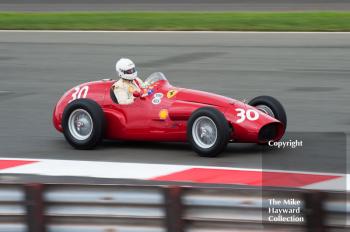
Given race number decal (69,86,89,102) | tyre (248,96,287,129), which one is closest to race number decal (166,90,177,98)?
tyre (248,96,287,129)

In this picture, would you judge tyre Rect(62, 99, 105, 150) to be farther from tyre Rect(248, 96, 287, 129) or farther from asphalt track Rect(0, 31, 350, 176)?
tyre Rect(248, 96, 287, 129)

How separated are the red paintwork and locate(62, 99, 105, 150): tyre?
7.8 inches

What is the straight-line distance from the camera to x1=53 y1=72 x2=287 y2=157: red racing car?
10.9 m

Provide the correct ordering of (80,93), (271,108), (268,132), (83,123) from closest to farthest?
(268,132), (271,108), (83,123), (80,93)

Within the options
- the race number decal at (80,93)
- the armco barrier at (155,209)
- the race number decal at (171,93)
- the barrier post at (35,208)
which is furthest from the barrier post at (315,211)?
the race number decal at (80,93)

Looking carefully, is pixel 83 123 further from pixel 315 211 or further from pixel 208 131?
pixel 315 211

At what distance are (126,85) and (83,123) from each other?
685 mm

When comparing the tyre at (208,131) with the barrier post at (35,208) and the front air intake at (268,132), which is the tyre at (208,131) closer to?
the front air intake at (268,132)

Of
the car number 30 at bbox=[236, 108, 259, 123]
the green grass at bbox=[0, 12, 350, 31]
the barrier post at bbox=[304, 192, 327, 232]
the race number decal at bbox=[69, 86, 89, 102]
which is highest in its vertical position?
the green grass at bbox=[0, 12, 350, 31]

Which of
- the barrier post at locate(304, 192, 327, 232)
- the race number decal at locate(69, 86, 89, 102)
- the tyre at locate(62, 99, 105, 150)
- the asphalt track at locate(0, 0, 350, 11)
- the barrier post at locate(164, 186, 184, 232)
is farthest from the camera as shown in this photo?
the asphalt track at locate(0, 0, 350, 11)

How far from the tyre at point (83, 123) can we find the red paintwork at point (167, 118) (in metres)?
0.20

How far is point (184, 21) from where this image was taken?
2497cm

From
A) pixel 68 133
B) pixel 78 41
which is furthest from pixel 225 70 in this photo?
pixel 68 133

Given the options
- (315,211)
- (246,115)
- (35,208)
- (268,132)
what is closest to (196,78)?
(268,132)
